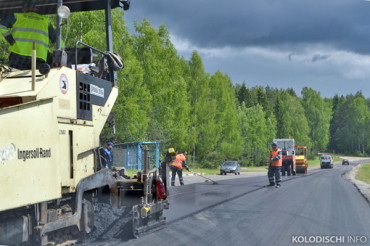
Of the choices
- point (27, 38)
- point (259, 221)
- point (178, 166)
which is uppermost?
point (27, 38)

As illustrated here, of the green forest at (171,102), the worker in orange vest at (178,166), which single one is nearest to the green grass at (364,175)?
the worker in orange vest at (178,166)

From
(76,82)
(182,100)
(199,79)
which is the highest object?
(199,79)

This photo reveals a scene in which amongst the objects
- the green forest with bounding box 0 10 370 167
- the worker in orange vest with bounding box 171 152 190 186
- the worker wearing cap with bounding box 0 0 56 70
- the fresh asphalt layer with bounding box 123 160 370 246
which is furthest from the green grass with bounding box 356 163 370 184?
the worker wearing cap with bounding box 0 0 56 70

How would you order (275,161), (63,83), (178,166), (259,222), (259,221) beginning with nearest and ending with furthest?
1. (63,83)
2. (259,222)
3. (259,221)
4. (275,161)
5. (178,166)

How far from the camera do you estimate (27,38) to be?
17.6 feet

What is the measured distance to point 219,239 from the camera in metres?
6.67

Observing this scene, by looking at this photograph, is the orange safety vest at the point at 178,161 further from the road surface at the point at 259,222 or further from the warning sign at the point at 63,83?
the warning sign at the point at 63,83

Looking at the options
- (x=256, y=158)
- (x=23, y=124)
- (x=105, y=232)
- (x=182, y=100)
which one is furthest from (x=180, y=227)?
(x=256, y=158)

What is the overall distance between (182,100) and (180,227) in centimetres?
2610

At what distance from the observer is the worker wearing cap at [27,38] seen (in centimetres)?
532

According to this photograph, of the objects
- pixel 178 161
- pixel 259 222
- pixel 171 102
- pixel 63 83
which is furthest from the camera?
pixel 171 102

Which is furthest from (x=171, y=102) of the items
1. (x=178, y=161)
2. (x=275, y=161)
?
(x=275, y=161)

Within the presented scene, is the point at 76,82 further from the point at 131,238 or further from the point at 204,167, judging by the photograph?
the point at 204,167

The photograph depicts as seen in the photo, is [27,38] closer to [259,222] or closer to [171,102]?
[259,222]
